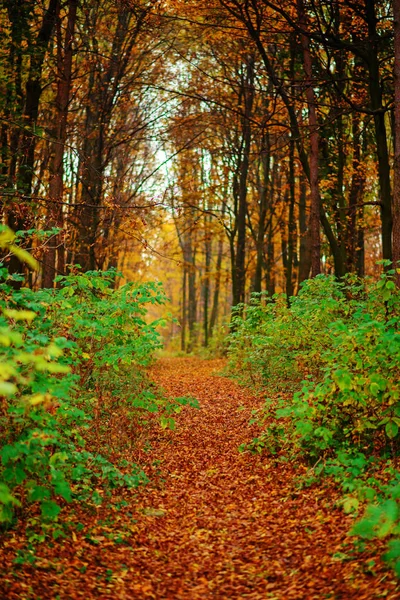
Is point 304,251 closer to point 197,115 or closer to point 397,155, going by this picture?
point 197,115

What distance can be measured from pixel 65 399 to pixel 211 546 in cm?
200

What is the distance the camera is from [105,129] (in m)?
18.1

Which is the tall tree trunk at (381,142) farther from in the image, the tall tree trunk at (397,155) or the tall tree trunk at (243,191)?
the tall tree trunk at (243,191)

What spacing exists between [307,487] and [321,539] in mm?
1280

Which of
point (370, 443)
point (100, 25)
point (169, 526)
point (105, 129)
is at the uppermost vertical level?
point (100, 25)

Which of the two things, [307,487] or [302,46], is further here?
[302,46]

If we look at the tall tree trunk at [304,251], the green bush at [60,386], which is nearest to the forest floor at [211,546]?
the green bush at [60,386]

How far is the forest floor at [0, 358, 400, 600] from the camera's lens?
4383 millimetres

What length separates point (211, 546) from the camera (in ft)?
17.5

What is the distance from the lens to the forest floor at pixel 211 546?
4.38 m

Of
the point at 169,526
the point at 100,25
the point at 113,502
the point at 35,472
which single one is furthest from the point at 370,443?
the point at 100,25

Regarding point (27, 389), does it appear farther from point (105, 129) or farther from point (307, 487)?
point (105, 129)

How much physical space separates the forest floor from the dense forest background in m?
3.41

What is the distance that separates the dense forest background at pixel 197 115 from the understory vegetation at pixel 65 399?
1217 mm
